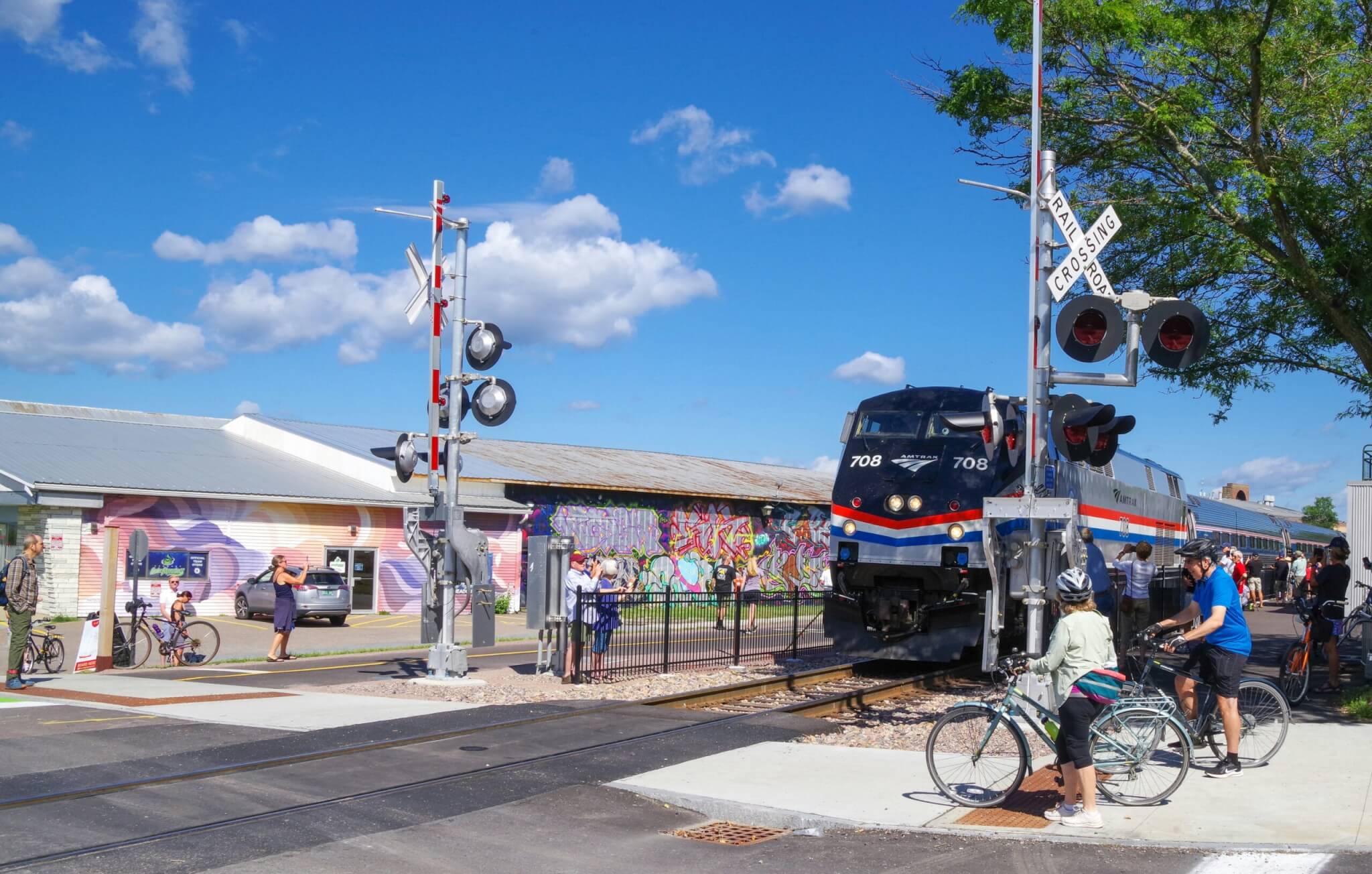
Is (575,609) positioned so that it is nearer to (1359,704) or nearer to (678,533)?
(1359,704)

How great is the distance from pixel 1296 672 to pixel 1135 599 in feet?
15.8

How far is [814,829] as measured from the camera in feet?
27.7

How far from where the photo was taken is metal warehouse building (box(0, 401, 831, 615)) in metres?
28.0

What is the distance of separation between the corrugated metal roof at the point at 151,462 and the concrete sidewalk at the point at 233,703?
12.3 m

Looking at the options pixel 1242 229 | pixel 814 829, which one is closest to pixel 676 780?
pixel 814 829

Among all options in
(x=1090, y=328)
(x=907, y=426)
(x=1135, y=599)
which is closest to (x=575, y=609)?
(x=907, y=426)

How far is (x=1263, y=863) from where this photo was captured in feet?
24.0

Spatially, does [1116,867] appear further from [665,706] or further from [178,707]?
[178,707]

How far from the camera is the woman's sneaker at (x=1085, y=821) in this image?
318 inches

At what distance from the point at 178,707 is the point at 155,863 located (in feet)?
23.1

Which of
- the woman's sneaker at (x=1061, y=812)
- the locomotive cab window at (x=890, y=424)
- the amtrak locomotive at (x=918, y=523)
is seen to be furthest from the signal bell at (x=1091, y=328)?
the locomotive cab window at (x=890, y=424)

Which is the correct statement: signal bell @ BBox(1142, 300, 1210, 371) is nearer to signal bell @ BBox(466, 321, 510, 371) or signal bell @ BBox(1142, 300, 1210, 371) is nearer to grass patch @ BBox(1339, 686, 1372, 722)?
grass patch @ BBox(1339, 686, 1372, 722)

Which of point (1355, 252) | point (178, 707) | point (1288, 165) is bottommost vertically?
point (178, 707)

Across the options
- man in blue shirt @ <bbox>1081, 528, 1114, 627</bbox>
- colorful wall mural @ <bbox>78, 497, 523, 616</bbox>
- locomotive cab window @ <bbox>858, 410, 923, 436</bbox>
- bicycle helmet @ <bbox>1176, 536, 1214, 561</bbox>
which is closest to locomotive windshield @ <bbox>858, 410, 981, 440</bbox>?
locomotive cab window @ <bbox>858, 410, 923, 436</bbox>
